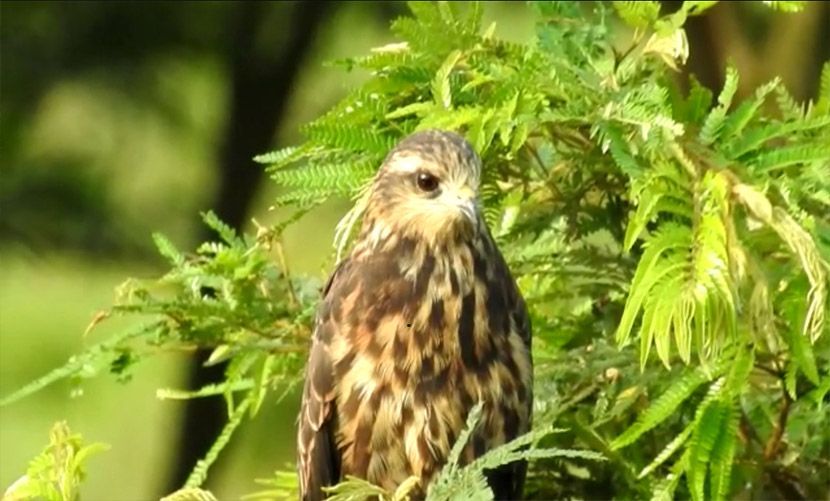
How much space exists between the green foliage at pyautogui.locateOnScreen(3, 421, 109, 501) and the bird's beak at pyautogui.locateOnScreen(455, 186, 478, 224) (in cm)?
92

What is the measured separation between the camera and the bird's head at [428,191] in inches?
150

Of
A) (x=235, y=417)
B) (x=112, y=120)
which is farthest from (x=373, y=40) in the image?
(x=235, y=417)

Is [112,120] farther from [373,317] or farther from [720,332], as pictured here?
[720,332]

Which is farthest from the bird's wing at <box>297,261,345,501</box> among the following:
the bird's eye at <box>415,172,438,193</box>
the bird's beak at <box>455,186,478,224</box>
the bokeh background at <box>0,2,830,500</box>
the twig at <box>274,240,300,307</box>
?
the bokeh background at <box>0,2,830,500</box>

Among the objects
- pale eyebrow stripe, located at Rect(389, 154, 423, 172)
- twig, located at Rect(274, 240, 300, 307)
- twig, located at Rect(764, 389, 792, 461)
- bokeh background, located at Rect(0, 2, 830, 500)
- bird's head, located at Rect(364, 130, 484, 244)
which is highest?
bokeh background, located at Rect(0, 2, 830, 500)

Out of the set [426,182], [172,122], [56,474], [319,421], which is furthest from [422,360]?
[172,122]

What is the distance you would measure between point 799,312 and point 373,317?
982mm

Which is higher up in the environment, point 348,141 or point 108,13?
point 108,13

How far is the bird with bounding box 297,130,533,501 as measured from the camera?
4.04m

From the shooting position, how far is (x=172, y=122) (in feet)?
26.8

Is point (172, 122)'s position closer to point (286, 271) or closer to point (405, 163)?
point (286, 271)

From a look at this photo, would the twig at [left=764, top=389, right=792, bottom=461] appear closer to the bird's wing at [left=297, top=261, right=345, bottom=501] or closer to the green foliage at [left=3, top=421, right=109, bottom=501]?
the bird's wing at [left=297, top=261, right=345, bottom=501]

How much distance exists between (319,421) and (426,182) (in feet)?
1.96

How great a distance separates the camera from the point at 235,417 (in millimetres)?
4297
